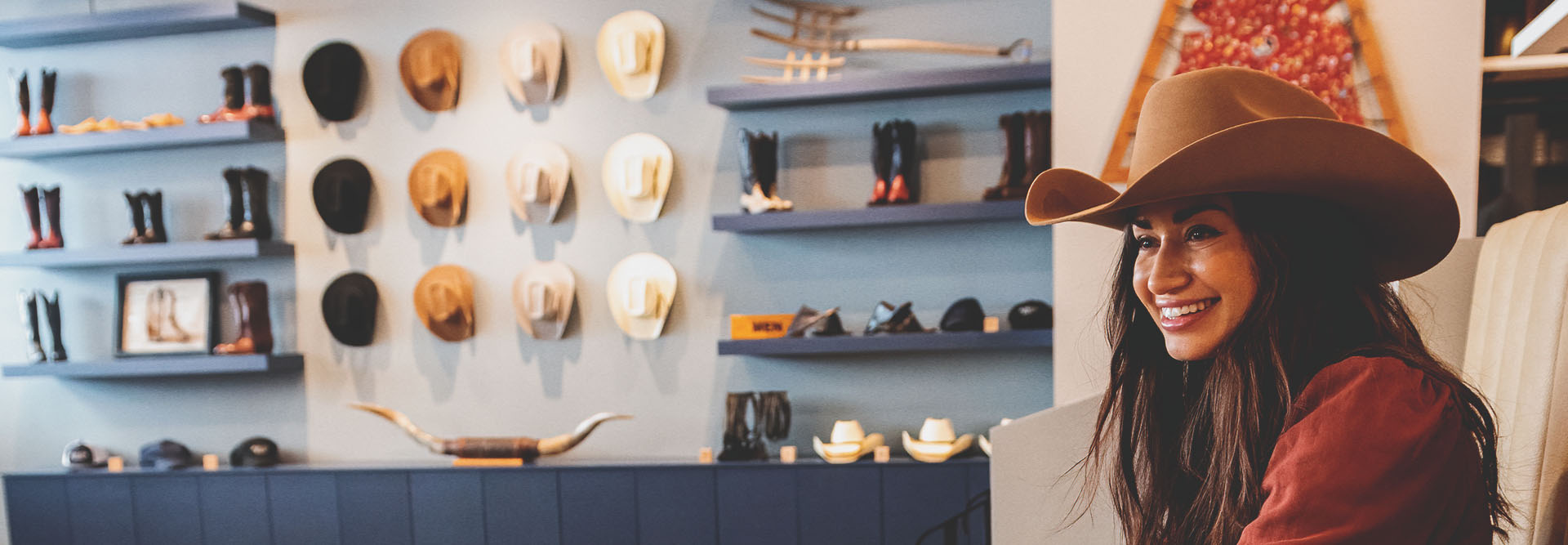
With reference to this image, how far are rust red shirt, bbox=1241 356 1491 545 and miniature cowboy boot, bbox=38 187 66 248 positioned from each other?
4.30 m

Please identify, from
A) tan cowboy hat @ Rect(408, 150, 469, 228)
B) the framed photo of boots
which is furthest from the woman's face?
the framed photo of boots

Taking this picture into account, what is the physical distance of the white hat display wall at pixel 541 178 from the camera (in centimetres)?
320

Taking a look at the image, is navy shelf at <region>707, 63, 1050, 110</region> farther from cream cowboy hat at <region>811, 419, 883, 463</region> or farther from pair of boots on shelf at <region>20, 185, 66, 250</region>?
pair of boots on shelf at <region>20, 185, 66, 250</region>

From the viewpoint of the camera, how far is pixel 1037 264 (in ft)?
9.93

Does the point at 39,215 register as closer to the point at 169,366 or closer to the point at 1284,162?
the point at 169,366

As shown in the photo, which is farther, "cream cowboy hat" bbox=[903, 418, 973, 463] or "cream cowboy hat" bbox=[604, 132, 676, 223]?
"cream cowboy hat" bbox=[604, 132, 676, 223]

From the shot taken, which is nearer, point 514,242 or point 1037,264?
point 1037,264

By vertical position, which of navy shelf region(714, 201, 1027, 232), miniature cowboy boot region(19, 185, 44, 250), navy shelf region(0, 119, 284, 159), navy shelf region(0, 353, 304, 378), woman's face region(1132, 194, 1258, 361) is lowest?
navy shelf region(0, 353, 304, 378)

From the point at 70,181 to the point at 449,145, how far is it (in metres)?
1.73

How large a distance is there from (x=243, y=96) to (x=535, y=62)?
1.23 metres

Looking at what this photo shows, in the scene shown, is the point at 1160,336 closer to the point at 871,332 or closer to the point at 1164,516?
the point at 1164,516

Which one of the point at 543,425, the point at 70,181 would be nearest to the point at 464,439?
the point at 543,425

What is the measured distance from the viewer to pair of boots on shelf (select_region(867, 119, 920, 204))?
2.92m

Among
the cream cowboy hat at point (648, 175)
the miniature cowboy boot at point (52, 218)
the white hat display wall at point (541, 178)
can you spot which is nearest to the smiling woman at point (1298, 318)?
the cream cowboy hat at point (648, 175)
